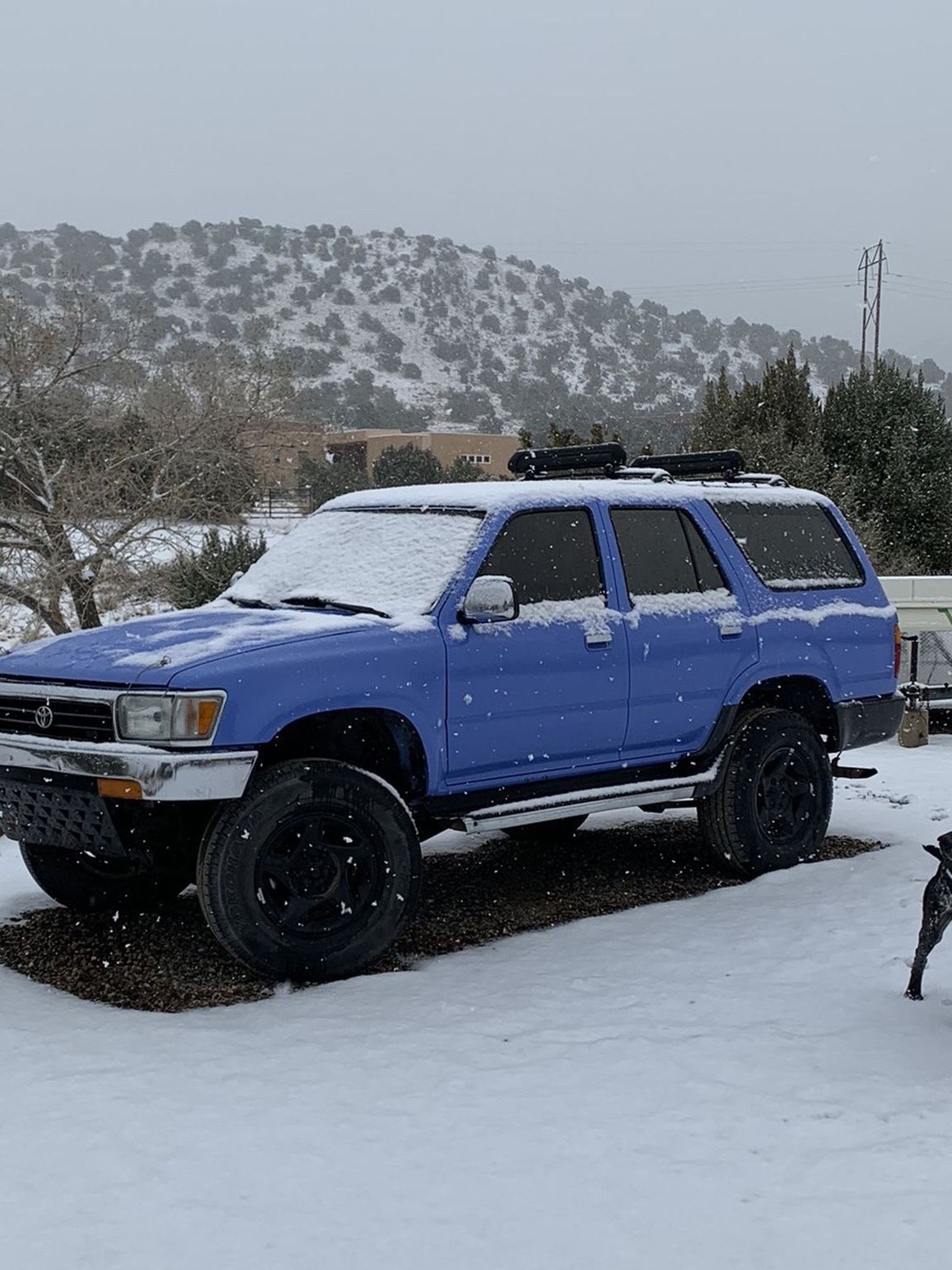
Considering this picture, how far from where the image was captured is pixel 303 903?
546cm

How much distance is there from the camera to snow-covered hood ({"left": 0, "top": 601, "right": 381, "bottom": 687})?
212 inches

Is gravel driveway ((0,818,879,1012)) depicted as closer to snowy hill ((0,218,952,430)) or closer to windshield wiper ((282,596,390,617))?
windshield wiper ((282,596,390,617))

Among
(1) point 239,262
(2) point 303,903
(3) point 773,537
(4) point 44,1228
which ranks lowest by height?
(4) point 44,1228

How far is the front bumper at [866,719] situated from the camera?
7.57 metres

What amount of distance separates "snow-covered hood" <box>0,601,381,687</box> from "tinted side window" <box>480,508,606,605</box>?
2.58 ft

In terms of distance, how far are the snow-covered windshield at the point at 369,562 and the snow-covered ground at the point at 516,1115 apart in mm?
1576

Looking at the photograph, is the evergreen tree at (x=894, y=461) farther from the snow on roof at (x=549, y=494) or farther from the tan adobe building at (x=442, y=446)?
the tan adobe building at (x=442, y=446)

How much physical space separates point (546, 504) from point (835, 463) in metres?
23.5

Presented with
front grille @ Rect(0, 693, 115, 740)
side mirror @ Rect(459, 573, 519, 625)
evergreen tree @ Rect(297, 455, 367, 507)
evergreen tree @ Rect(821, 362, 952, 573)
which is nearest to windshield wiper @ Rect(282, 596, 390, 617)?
side mirror @ Rect(459, 573, 519, 625)

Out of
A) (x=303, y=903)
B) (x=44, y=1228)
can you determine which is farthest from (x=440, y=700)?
(x=44, y=1228)

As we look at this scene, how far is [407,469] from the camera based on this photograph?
54.9 metres

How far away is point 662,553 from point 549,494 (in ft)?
2.33

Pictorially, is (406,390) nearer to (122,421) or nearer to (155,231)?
(155,231)

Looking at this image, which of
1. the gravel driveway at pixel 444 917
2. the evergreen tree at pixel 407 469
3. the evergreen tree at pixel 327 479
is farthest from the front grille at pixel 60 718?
the evergreen tree at pixel 407 469
